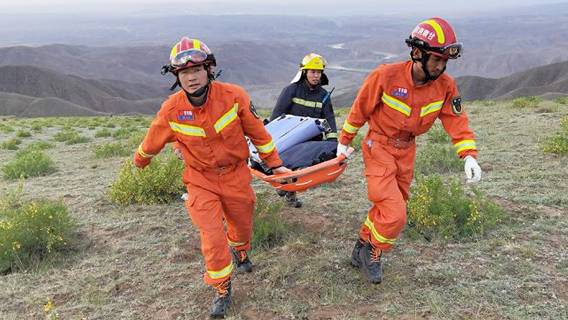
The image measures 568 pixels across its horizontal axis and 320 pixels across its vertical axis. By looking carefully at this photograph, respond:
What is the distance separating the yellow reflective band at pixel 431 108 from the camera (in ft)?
13.9

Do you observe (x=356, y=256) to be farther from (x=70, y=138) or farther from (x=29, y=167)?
(x=70, y=138)

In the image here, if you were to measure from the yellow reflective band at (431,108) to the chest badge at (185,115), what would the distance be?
1.97 metres

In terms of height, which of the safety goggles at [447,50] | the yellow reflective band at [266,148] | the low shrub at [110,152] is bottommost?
the low shrub at [110,152]

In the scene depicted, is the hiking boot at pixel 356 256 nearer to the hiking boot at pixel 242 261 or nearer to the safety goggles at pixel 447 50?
the hiking boot at pixel 242 261

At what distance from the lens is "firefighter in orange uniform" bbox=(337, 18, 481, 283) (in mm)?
4051

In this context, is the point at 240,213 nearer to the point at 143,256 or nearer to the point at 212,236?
the point at 212,236

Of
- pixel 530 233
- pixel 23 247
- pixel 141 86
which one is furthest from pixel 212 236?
pixel 141 86

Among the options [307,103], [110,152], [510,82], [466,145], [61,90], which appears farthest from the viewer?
[510,82]

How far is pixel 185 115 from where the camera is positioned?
4012mm

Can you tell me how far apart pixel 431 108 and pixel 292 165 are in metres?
1.75

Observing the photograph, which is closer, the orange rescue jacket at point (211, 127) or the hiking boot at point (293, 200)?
the orange rescue jacket at point (211, 127)

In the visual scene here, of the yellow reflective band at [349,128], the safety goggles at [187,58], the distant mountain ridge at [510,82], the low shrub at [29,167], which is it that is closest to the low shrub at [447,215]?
the yellow reflective band at [349,128]

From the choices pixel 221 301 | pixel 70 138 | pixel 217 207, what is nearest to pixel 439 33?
pixel 217 207

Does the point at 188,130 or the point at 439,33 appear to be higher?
the point at 439,33
